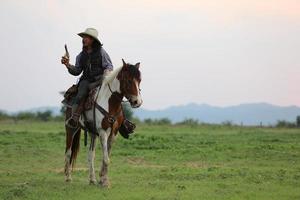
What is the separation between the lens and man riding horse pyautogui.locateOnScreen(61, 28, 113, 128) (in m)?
12.5

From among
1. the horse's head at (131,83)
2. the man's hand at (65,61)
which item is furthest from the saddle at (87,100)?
the horse's head at (131,83)

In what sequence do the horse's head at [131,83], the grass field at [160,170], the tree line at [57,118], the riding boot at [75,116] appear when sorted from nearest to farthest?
the grass field at [160,170] → the horse's head at [131,83] → the riding boot at [75,116] → the tree line at [57,118]

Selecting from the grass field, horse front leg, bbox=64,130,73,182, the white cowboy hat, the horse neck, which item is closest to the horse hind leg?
the grass field

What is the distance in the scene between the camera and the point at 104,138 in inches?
474

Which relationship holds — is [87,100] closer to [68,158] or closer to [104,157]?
[104,157]

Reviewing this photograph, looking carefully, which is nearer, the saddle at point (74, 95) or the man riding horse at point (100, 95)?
the man riding horse at point (100, 95)

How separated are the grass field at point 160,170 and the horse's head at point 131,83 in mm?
1778

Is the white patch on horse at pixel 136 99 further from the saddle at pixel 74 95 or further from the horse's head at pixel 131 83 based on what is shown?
the saddle at pixel 74 95

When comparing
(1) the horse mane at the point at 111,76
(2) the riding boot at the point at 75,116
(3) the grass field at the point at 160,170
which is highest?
(1) the horse mane at the point at 111,76

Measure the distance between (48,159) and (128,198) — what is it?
357 inches

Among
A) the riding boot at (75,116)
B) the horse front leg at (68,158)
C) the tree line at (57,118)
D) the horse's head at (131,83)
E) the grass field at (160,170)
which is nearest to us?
the grass field at (160,170)

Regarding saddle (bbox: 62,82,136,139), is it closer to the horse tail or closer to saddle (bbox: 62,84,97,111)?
saddle (bbox: 62,84,97,111)

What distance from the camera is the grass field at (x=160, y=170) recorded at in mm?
11485

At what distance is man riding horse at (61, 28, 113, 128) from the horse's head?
0.70 meters
